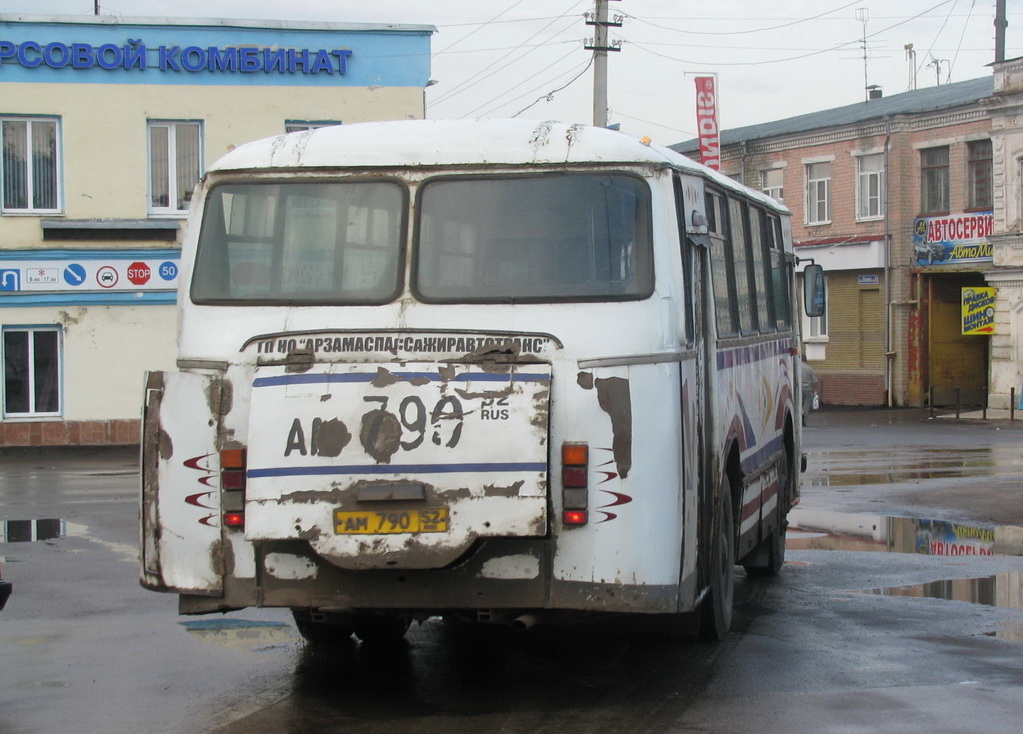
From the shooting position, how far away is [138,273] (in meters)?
27.4

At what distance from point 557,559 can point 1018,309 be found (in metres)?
33.4

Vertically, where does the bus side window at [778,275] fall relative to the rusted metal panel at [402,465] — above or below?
above

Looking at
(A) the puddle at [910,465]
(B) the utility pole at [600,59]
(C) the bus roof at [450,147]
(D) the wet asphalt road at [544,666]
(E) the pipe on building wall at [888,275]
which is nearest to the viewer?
(D) the wet asphalt road at [544,666]

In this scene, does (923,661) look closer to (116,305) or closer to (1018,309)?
(116,305)

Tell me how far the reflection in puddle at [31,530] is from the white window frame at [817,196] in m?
33.0

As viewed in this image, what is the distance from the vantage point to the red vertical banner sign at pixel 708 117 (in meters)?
30.0

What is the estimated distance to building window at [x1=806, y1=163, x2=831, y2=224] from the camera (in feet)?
146

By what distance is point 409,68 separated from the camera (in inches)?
1124

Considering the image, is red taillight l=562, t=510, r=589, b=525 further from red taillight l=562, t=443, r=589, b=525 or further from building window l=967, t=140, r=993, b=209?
building window l=967, t=140, r=993, b=209

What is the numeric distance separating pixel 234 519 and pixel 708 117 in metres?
24.8

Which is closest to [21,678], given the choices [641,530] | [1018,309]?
[641,530]

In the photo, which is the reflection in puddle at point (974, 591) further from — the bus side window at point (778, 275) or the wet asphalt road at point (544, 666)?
the bus side window at point (778, 275)

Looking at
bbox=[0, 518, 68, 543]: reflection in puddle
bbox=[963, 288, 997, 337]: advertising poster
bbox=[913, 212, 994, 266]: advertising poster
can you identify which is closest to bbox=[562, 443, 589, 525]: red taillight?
bbox=[0, 518, 68, 543]: reflection in puddle

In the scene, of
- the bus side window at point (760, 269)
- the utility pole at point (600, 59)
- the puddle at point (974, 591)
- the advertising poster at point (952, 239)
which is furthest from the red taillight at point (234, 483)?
the advertising poster at point (952, 239)
